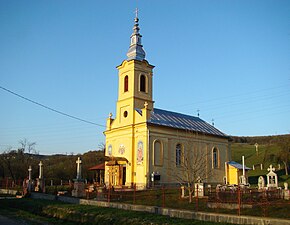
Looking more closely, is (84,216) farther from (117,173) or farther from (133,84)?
(133,84)

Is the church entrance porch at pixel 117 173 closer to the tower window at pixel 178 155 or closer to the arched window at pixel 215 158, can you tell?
the tower window at pixel 178 155

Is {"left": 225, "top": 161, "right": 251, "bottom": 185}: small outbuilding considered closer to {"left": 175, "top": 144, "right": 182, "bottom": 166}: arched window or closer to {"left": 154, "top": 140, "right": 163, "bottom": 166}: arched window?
{"left": 175, "top": 144, "right": 182, "bottom": 166}: arched window

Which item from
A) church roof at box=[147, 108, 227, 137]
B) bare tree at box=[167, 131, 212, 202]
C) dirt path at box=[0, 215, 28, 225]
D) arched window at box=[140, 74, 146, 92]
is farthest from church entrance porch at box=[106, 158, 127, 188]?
dirt path at box=[0, 215, 28, 225]

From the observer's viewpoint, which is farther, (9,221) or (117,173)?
(117,173)

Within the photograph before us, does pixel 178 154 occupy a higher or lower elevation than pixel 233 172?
higher

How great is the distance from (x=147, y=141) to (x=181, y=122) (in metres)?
7.59

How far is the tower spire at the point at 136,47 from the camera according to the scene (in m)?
37.9

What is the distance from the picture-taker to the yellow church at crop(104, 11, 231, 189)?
33344 mm

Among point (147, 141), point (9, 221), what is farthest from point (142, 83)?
point (9, 221)

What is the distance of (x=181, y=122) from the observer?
1539 inches

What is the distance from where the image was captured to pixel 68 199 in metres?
22.6

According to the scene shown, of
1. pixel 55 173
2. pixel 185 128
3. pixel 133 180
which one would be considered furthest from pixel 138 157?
pixel 55 173

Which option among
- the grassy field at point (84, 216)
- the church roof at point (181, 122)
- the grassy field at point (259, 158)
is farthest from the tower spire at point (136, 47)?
the grassy field at point (259, 158)

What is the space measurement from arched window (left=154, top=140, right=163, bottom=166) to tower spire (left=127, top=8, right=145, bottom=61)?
33.8 ft
